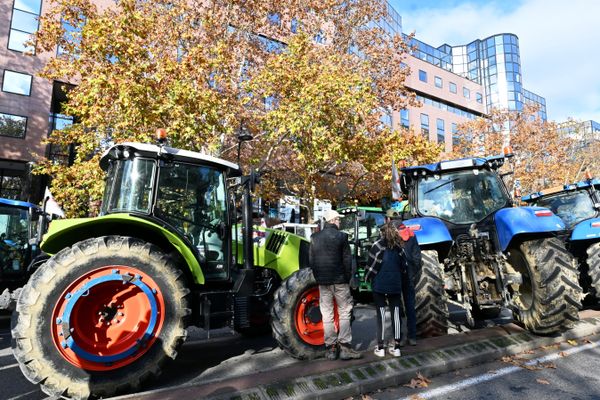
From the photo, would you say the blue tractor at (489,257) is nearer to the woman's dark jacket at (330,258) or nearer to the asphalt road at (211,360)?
the asphalt road at (211,360)

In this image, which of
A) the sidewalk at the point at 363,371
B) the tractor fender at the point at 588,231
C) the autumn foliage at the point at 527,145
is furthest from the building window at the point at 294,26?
the sidewalk at the point at 363,371

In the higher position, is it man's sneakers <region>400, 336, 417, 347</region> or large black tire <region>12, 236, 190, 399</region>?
large black tire <region>12, 236, 190, 399</region>

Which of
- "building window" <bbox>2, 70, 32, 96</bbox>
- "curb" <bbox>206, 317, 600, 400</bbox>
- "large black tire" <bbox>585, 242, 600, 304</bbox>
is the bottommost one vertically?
"curb" <bbox>206, 317, 600, 400</bbox>

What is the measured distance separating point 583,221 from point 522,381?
14.6 feet

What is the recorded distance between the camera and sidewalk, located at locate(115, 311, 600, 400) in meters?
3.47

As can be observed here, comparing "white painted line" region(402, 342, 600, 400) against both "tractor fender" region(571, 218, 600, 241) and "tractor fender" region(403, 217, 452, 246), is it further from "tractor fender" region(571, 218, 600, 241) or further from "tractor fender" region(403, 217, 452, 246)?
"tractor fender" region(571, 218, 600, 241)

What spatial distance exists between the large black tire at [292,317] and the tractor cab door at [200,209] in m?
0.74

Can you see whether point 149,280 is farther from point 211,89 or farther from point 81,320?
point 211,89

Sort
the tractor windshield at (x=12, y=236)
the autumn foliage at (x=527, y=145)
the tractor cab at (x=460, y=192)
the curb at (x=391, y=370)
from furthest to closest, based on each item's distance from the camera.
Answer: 1. the autumn foliage at (x=527, y=145)
2. the tractor windshield at (x=12, y=236)
3. the tractor cab at (x=460, y=192)
4. the curb at (x=391, y=370)

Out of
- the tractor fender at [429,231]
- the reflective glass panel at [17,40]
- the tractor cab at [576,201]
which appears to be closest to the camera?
the tractor fender at [429,231]

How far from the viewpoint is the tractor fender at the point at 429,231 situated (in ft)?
18.3

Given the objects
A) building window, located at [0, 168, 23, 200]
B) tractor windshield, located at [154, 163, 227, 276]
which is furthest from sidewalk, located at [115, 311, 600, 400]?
building window, located at [0, 168, 23, 200]

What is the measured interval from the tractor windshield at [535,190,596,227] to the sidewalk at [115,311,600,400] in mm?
3836

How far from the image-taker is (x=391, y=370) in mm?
4059
